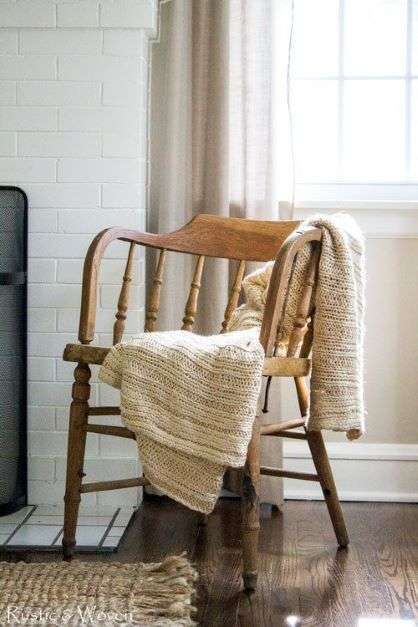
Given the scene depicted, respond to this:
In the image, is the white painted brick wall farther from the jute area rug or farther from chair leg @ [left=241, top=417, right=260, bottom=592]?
chair leg @ [left=241, top=417, right=260, bottom=592]

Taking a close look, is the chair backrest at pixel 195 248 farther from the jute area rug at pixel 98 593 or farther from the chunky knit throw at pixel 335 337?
the jute area rug at pixel 98 593

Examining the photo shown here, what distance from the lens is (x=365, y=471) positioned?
2746 mm

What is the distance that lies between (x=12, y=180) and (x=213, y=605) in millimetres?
1411

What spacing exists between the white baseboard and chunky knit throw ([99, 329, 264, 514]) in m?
0.93

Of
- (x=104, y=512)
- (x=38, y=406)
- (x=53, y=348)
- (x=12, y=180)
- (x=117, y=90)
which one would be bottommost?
(x=104, y=512)

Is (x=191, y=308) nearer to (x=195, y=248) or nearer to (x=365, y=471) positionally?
(x=195, y=248)

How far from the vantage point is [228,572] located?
2021 mm

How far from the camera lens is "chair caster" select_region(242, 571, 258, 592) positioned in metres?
1.87

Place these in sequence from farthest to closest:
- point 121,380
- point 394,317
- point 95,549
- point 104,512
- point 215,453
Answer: point 394,317
point 104,512
point 95,549
point 121,380
point 215,453

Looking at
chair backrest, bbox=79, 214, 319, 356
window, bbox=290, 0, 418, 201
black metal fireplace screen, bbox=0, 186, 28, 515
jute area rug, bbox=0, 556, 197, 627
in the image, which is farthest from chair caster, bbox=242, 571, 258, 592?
window, bbox=290, 0, 418, 201

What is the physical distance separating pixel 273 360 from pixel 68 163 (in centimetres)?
106

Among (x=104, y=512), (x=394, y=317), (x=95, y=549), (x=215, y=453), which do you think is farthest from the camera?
(x=394, y=317)

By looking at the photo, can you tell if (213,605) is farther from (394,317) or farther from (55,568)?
(394,317)

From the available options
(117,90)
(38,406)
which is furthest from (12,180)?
(38,406)
